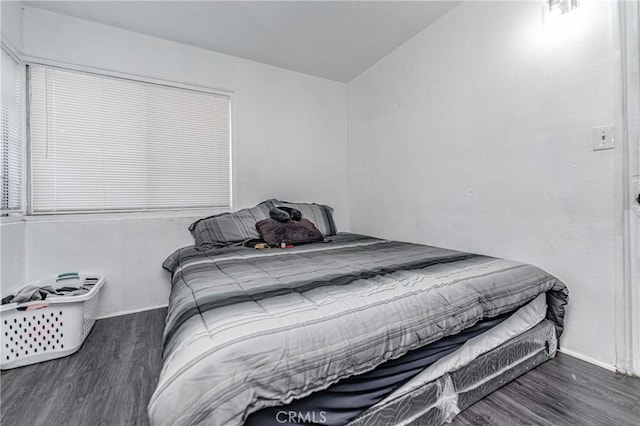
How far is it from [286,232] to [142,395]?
140 centimetres

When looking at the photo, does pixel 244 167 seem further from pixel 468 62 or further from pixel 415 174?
pixel 468 62

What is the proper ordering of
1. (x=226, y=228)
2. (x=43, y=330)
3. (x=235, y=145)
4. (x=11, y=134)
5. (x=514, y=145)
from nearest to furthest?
(x=43, y=330), (x=514, y=145), (x=11, y=134), (x=226, y=228), (x=235, y=145)

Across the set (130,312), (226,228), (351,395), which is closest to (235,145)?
(226,228)

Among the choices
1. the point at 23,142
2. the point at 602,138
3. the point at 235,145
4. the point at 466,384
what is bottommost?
the point at 466,384

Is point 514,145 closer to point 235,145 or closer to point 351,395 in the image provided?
point 351,395

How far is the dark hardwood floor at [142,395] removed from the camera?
1135 millimetres

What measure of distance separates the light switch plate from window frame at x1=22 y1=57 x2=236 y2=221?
2734mm

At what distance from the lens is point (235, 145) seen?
282 centimetres

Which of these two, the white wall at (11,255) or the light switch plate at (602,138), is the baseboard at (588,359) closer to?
the light switch plate at (602,138)

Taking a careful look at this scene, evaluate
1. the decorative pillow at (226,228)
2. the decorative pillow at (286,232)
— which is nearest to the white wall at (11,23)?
the decorative pillow at (226,228)

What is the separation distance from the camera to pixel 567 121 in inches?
60.8

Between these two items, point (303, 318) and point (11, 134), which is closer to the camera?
point (303, 318)

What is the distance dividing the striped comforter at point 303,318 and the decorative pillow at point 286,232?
628 mm

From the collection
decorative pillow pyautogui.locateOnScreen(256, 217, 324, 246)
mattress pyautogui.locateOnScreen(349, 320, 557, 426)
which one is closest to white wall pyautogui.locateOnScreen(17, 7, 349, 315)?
decorative pillow pyautogui.locateOnScreen(256, 217, 324, 246)
